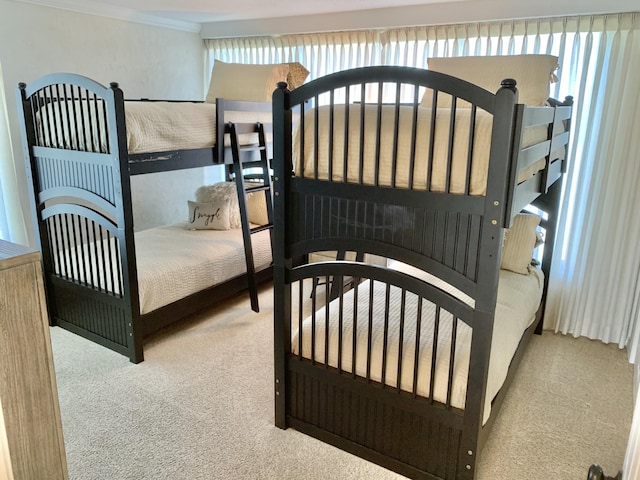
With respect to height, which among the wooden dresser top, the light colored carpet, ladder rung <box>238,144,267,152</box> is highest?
ladder rung <box>238,144,267,152</box>

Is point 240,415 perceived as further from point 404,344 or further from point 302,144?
point 302,144

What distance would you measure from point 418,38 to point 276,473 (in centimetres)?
290

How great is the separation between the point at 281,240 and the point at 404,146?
652 millimetres

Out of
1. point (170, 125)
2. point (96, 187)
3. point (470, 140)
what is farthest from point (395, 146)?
point (96, 187)

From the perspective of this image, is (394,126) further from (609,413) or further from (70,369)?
(70,369)

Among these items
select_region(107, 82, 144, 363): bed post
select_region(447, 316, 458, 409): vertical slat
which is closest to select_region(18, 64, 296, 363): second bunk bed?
select_region(107, 82, 144, 363): bed post

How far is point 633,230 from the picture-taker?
2.90 metres

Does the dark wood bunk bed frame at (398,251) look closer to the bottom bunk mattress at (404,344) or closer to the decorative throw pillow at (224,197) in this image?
the bottom bunk mattress at (404,344)

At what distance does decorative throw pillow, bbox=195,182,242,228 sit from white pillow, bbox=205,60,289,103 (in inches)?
26.7

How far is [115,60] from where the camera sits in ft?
12.5

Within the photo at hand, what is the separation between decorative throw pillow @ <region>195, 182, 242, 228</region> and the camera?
12.5 ft

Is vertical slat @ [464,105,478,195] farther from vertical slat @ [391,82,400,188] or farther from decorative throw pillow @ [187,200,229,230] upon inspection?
decorative throw pillow @ [187,200,229,230]

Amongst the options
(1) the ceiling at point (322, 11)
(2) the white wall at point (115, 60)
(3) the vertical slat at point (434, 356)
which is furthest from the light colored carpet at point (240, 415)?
(1) the ceiling at point (322, 11)

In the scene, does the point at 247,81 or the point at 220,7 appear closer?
the point at 220,7
